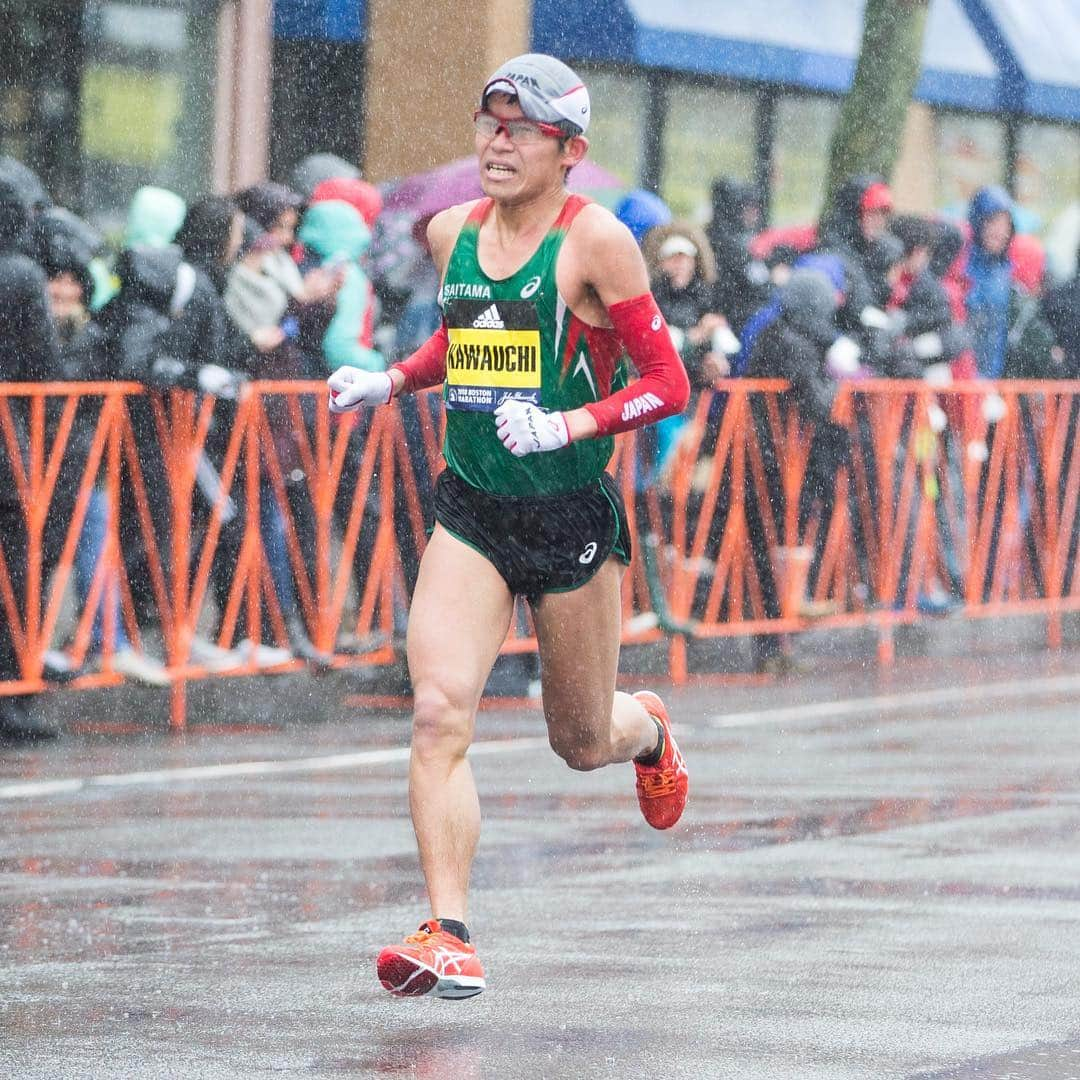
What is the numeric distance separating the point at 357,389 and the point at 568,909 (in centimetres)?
176

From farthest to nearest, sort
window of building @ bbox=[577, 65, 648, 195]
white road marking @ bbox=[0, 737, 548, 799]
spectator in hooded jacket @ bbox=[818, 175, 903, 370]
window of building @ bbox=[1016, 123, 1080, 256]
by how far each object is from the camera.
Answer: window of building @ bbox=[1016, 123, 1080, 256] < window of building @ bbox=[577, 65, 648, 195] < spectator in hooded jacket @ bbox=[818, 175, 903, 370] < white road marking @ bbox=[0, 737, 548, 799]

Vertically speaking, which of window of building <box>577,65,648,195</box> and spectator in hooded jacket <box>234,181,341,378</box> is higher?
window of building <box>577,65,648,195</box>

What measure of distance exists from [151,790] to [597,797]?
1559 mm

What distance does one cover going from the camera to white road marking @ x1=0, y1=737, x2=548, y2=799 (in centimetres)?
1048

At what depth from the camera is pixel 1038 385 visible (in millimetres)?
16203

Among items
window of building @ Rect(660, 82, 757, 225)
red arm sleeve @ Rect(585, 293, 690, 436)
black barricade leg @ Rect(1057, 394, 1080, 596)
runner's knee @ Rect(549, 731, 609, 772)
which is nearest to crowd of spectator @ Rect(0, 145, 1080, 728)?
black barricade leg @ Rect(1057, 394, 1080, 596)

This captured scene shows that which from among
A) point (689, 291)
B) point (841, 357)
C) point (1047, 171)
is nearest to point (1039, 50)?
point (1047, 171)

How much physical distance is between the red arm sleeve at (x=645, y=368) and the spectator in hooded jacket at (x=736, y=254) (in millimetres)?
7972

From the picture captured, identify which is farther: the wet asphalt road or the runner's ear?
the runner's ear

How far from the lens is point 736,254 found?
1583 cm

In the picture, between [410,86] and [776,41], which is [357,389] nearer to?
[410,86]

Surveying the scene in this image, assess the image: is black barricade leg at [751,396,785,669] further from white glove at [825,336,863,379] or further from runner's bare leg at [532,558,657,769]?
runner's bare leg at [532,558,657,769]

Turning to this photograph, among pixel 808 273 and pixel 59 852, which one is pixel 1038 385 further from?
pixel 59 852

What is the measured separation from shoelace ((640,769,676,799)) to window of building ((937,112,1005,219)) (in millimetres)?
20725
